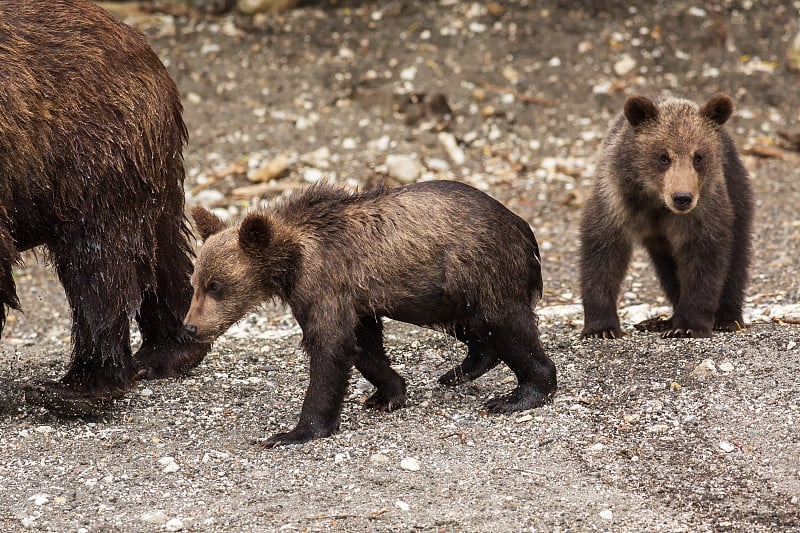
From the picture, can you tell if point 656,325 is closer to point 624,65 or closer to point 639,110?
Answer: point 639,110

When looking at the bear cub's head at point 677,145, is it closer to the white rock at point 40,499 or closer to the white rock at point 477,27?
the white rock at point 40,499

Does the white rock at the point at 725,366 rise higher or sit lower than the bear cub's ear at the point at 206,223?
lower

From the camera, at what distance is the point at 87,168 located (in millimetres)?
6555

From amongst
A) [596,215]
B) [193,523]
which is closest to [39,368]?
[193,523]

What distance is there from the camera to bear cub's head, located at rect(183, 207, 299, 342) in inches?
249

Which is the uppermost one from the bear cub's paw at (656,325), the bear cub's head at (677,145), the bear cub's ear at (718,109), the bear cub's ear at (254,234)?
the bear cub's ear at (718,109)

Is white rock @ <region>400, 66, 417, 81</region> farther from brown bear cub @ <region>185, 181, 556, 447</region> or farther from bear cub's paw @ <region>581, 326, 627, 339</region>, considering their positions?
brown bear cub @ <region>185, 181, 556, 447</region>

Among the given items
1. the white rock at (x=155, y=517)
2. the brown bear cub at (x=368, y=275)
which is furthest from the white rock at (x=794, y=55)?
the white rock at (x=155, y=517)

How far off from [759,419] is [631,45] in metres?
8.88

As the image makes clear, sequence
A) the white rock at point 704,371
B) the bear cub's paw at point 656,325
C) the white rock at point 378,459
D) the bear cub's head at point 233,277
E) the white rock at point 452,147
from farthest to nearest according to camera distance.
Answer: the white rock at point 452,147 < the bear cub's paw at point 656,325 < the white rock at point 704,371 < the bear cub's head at point 233,277 < the white rock at point 378,459

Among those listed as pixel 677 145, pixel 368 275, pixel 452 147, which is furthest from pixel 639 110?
pixel 452 147

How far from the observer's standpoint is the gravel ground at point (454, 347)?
5.54 metres

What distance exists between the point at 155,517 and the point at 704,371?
10.9ft

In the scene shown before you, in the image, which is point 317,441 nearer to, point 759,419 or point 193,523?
point 193,523
